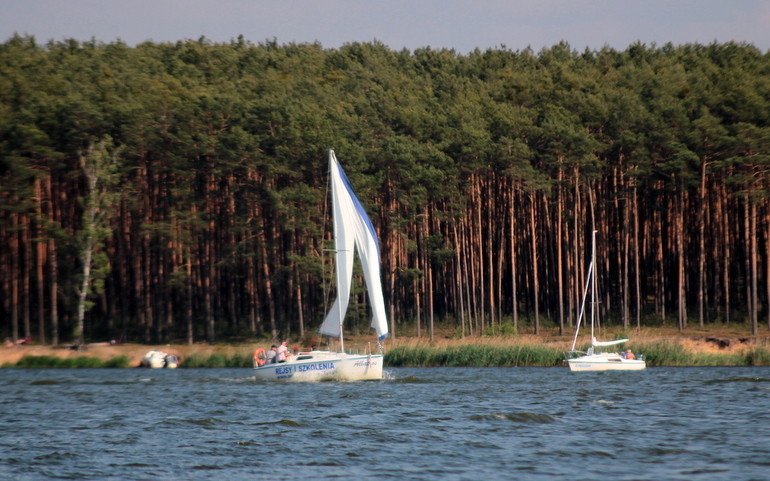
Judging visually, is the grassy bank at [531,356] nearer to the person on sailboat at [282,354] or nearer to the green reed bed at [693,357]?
the green reed bed at [693,357]

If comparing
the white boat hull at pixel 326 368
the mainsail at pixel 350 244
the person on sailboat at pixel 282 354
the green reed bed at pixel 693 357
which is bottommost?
the green reed bed at pixel 693 357

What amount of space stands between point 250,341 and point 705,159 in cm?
3169

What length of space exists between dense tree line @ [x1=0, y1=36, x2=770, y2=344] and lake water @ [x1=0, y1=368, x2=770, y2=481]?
27.4 metres

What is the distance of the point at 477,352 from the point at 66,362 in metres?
23.0

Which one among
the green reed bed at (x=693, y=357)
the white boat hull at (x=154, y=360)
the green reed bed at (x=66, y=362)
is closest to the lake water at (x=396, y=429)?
the green reed bed at (x=693, y=357)

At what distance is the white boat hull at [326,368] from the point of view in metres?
45.4

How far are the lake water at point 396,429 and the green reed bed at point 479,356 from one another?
10038mm

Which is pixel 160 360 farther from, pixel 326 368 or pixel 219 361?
pixel 326 368

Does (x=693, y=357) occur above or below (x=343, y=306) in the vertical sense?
below

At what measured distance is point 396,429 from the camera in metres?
29.1

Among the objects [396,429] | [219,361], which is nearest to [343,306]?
[219,361]

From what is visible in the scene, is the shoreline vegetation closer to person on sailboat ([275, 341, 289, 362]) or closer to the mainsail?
the mainsail

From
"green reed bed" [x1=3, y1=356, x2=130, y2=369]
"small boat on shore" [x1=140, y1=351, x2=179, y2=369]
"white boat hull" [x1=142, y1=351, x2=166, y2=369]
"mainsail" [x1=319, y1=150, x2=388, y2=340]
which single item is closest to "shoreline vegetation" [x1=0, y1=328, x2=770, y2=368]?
"green reed bed" [x1=3, y1=356, x2=130, y2=369]

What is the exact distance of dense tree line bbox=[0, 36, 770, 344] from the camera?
2862 inches
